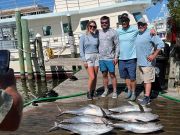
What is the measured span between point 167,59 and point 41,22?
15.3 metres

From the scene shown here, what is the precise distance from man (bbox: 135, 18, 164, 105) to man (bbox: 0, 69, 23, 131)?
6.34 m

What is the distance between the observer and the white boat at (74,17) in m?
22.8

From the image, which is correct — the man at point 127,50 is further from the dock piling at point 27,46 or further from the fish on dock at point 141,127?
the dock piling at point 27,46

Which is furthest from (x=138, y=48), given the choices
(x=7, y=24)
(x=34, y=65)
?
(x=7, y=24)

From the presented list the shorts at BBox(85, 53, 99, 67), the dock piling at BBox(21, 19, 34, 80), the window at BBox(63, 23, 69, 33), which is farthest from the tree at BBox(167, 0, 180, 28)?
the window at BBox(63, 23, 69, 33)

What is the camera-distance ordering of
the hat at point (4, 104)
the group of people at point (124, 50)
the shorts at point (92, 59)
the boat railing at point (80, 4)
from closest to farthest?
the hat at point (4, 104), the group of people at point (124, 50), the shorts at point (92, 59), the boat railing at point (80, 4)

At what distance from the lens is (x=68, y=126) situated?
6.12 meters

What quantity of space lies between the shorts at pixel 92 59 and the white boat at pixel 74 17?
13413 mm

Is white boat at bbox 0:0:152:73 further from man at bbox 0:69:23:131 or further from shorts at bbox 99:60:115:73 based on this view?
man at bbox 0:69:23:131

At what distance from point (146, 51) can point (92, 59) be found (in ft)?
4.00

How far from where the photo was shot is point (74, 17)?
77.4 feet

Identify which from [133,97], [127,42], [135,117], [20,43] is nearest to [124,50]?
[127,42]

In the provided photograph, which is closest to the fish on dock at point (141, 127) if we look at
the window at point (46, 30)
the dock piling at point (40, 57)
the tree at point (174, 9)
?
the tree at point (174, 9)

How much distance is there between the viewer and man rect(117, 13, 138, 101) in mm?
8266
